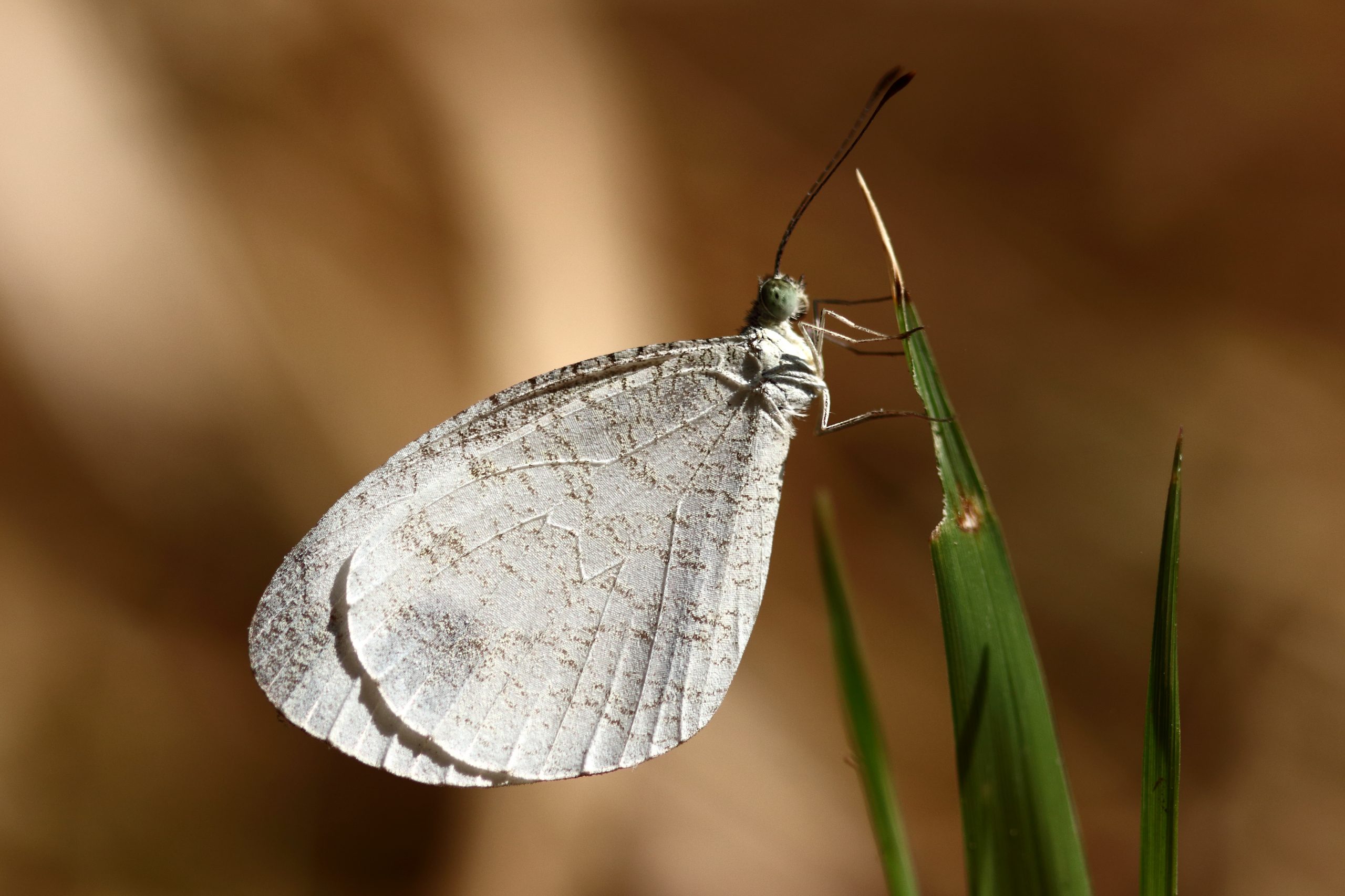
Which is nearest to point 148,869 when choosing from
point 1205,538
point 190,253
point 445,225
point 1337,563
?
point 190,253

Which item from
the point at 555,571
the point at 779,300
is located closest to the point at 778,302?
the point at 779,300

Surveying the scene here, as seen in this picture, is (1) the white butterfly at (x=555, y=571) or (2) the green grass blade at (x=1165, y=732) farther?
(1) the white butterfly at (x=555, y=571)

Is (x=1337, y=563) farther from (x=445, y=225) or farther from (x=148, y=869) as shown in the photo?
(x=148, y=869)

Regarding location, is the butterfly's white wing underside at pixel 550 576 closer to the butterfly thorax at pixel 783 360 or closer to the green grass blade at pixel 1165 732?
the butterfly thorax at pixel 783 360

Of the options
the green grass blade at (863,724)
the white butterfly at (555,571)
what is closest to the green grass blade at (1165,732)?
the green grass blade at (863,724)

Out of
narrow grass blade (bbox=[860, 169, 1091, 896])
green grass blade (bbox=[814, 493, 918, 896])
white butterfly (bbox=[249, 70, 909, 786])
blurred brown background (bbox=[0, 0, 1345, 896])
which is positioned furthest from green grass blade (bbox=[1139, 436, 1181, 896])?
blurred brown background (bbox=[0, 0, 1345, 896])

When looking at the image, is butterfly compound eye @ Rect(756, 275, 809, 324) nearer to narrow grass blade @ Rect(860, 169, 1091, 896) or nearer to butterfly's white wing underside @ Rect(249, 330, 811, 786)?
butterfly's white wing underside @ Rect(249, 330, 811, 786)
